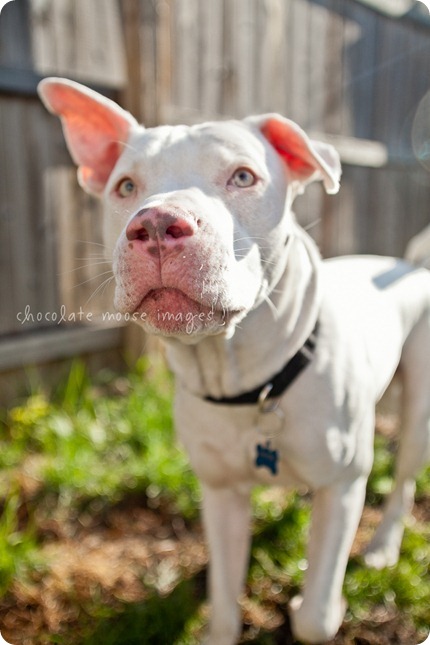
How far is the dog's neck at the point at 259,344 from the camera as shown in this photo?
4.96 ft

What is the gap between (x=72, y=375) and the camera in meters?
3.36

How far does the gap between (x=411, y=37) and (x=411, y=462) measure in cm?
303

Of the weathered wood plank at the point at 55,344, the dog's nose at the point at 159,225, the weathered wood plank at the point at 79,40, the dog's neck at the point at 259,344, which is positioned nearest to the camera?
the dog's nose at the point at 159,225

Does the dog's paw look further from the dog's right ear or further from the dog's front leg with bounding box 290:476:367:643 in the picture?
the dog's right ear

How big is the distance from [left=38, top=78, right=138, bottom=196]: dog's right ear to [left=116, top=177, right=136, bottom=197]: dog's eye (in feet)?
0.42

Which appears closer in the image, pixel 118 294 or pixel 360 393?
pixel 118 294

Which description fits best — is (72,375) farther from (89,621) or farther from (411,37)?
(411,37)

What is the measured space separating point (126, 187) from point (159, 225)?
0.36m

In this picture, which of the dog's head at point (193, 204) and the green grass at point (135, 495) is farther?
the green grass at point (135, 495)

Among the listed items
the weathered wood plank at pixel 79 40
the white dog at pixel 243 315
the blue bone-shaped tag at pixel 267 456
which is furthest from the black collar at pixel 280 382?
the weathered wood plank at pixel 79 40

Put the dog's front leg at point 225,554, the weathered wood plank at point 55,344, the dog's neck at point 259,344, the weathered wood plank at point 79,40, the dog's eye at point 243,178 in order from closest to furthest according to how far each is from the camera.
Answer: the dog's eye at point 243,178 < the dog's neck at point 259,344 < the dog's front leg at point 225,554 < the weathered wood plank at point 79,40 < the weathered wood plank at point 55,344

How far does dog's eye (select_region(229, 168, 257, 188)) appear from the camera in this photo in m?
1.36

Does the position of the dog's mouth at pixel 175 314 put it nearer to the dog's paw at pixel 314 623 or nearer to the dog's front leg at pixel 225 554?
the dog's front leg at pixel 225 554

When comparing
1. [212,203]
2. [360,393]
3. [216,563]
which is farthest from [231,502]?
[212,203]
